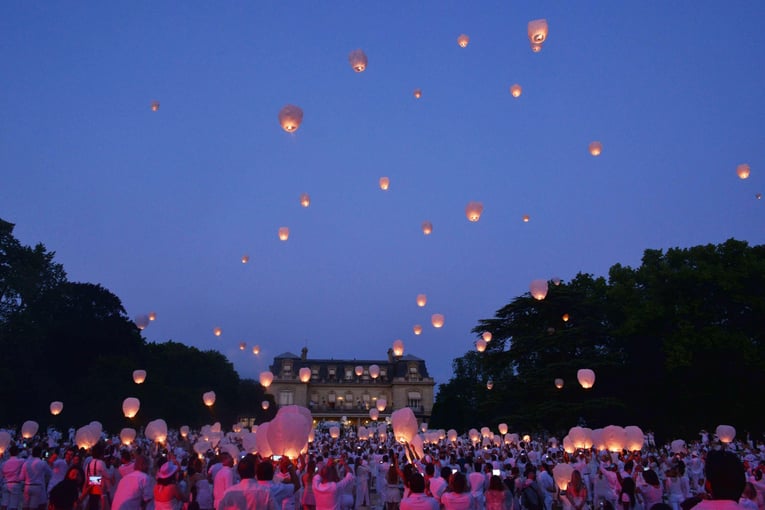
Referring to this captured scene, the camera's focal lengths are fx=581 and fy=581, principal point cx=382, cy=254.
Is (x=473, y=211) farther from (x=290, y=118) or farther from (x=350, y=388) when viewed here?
(x=350, y=388)

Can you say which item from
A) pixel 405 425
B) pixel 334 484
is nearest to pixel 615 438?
pixel 405 425

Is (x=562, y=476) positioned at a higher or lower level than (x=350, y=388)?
lower

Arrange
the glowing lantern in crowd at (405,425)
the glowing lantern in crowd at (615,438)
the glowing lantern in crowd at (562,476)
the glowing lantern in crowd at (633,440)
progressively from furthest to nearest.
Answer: the glowing lantern in crowd at (615,438)
the glowing lantern in crowd at (633,440)
the glowing lantern in crowd at (562,476)
the glowing lantern in crowd at (405,425)

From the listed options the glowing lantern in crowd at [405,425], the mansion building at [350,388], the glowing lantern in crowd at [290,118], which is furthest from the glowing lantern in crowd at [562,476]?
the mansion building at [350,388]

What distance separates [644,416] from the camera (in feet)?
105

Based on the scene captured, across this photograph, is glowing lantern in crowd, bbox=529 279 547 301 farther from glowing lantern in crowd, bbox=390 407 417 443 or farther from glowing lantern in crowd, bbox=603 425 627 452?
glowing lantern in crowd, bbox=390 407 417 443

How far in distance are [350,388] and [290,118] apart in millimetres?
81427

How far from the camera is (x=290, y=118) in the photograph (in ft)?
43.5

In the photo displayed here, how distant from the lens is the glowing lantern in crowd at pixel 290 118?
43.4 feet

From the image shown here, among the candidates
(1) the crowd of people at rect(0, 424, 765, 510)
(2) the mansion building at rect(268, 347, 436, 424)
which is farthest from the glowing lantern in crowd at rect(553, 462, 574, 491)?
(2) the mansion building at rect(268, 347, 436, 424)

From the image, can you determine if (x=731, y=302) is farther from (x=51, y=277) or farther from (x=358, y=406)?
(x=358, y=406)

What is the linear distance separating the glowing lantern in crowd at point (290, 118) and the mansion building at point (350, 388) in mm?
75441

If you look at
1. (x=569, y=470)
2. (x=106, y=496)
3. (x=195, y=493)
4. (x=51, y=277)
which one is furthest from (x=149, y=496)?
(x=51, y=277)

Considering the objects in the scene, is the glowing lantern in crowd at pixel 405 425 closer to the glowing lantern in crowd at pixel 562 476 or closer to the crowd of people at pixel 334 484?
the crowd of people at pixel 334 484
